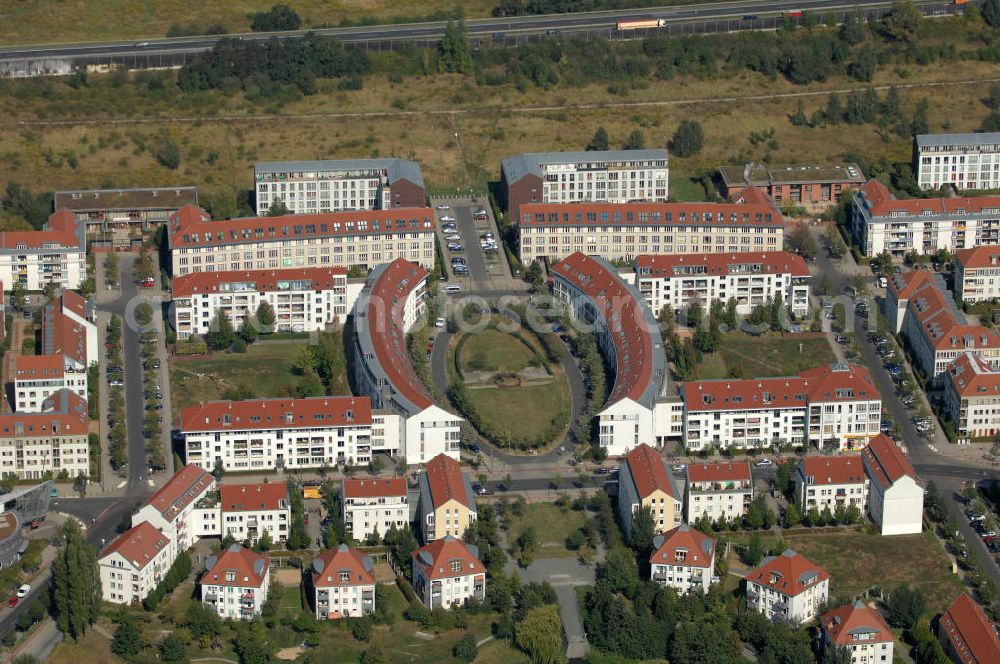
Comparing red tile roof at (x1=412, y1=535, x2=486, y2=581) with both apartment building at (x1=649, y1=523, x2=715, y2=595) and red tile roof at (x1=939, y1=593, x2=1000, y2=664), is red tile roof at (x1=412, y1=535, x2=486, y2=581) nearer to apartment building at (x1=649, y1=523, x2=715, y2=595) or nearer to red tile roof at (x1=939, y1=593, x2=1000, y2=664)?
apartment building at (x1=649, y1=523, x2=715, y2=595)

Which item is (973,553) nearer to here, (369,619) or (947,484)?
(947,484)

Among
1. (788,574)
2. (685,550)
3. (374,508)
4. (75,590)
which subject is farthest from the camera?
(374,508)

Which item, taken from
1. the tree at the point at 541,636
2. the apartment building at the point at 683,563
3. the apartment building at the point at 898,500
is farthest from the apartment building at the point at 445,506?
the apartment building at the point at 898,500

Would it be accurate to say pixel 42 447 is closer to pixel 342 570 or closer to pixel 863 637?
pixel 342 570

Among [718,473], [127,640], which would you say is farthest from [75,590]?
[718,473]

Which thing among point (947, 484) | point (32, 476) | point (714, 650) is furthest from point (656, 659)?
point (32, 476)

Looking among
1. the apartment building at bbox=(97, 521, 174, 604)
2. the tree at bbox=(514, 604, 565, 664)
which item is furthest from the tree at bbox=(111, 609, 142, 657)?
the tree at bbox=(514, 604, 565, 664)

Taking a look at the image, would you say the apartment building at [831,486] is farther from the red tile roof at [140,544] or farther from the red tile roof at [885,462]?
the red tile roof at [140,544]

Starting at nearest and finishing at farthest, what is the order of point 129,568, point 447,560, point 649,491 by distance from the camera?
point 129,568, point 447,560, point 649,491
